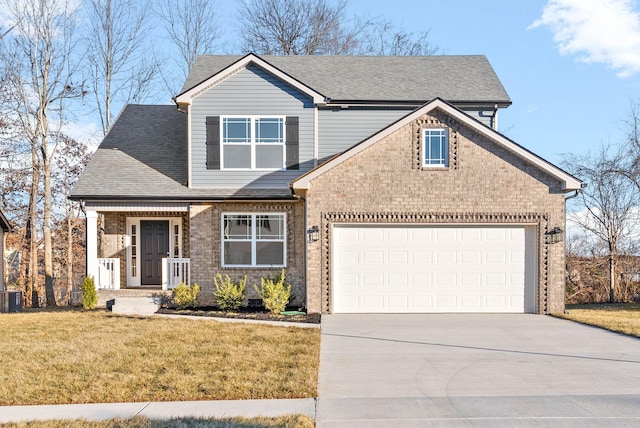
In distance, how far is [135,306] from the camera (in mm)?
13898

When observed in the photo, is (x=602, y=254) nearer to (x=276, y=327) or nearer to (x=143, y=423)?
(x=276, y=327)

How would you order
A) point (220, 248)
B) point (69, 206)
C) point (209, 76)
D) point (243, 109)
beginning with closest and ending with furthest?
point (220, 248)
point (243, 109)
point (209, 76)
point (69, 206)

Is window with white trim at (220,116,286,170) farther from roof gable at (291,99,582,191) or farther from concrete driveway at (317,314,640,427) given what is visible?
concrete driveway at (317,314,640,427)

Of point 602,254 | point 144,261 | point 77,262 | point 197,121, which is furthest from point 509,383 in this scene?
point 77,262

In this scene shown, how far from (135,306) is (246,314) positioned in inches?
125

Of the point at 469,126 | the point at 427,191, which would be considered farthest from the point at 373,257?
the point at 469,126

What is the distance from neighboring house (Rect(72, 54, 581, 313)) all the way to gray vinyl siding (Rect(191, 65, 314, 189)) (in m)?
0.04

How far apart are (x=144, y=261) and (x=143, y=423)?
1176cm

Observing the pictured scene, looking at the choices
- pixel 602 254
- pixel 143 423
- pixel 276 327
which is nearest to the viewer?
pixel 143 423

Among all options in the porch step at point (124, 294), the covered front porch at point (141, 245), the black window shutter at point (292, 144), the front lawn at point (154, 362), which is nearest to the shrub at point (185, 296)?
the porch step at point (124, 294)

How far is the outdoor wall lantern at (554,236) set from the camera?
13.1 meters

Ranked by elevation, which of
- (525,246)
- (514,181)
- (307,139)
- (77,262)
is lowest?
(77,262)

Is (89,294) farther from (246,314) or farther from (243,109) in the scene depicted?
(243,109)

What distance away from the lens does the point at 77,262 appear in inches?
1033
